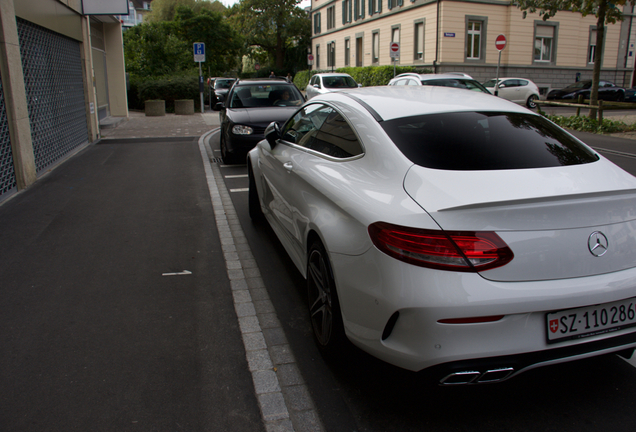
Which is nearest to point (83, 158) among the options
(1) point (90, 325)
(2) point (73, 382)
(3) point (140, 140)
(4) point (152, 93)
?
(3) point (140, 140)

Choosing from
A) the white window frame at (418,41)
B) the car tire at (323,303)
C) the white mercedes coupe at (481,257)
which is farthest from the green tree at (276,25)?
the white mercedes coupe at (481,257)

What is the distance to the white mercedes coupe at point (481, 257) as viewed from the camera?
2.36 m

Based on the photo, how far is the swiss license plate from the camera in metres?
2.43

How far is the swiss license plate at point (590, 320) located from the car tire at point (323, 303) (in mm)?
1101

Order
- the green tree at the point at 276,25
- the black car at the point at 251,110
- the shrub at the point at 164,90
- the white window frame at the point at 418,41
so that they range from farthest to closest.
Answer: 1. the green tree at the point at 276,25
2. the white window frame at the point at 418,41
3. the shrub at the point at 164,90
4. the black car at the point at 251,110

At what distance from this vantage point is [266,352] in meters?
3.42

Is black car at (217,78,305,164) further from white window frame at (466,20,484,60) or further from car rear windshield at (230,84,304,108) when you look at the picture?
white window frame at (466,20,484,60)

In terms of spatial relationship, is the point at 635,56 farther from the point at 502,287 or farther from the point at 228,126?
the point at 502,287

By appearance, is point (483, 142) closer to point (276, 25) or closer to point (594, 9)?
point (594, 9)

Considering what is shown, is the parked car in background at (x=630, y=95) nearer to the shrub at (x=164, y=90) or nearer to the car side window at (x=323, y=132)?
the shrub at (x=164, y=90)

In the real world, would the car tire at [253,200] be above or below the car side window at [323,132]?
below

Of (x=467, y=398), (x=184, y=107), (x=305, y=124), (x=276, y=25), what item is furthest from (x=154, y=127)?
(x=276, y=25)

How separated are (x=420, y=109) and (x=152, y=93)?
84.3ft

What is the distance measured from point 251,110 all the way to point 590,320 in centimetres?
911
